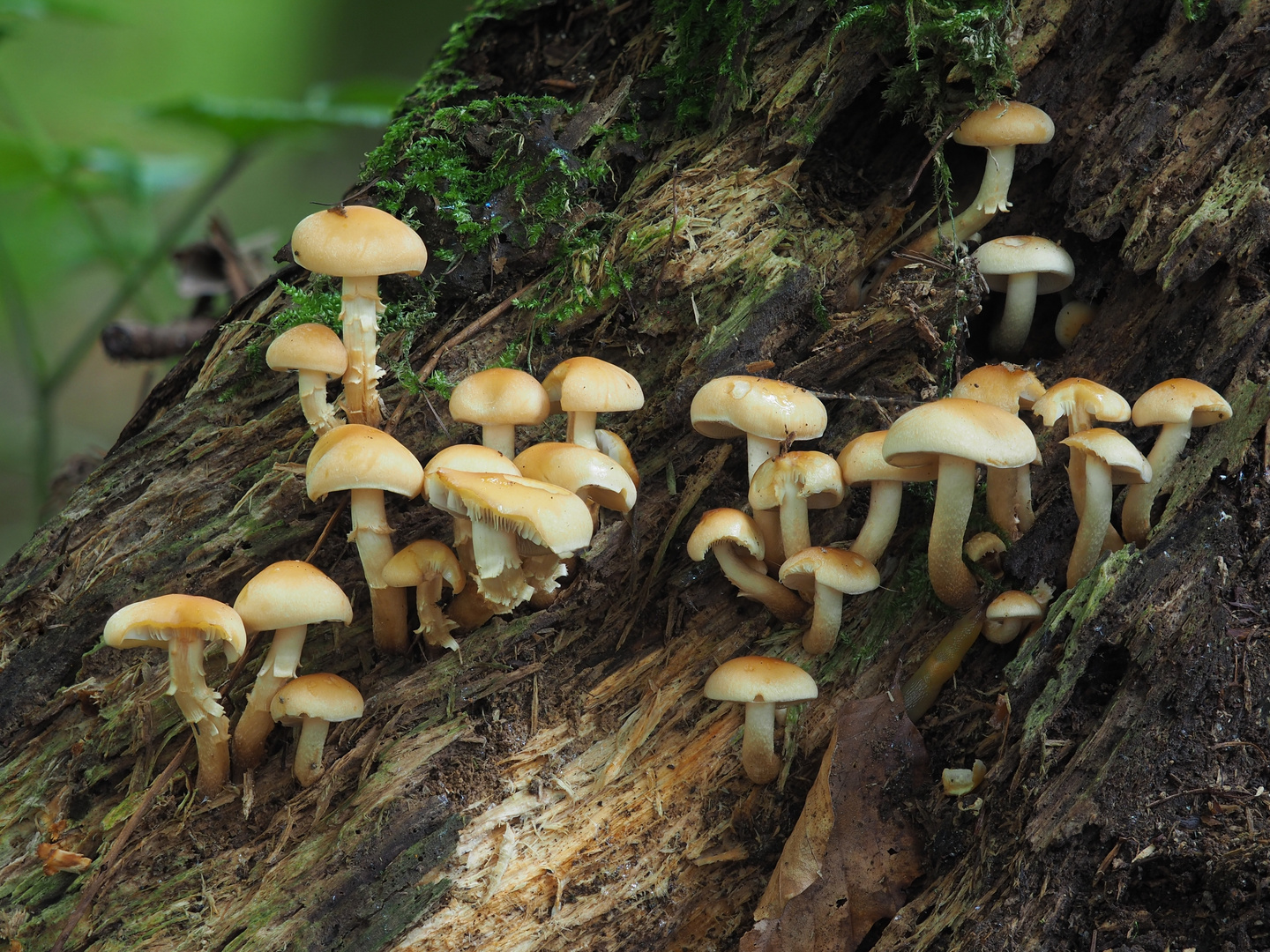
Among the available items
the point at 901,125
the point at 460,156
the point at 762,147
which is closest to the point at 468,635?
the point at 460,156

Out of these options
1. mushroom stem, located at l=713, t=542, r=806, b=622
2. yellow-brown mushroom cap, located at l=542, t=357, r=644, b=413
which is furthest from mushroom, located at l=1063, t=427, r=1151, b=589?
yellow-brown mushroom cap, located at l=542, t=357, r=644, b=413

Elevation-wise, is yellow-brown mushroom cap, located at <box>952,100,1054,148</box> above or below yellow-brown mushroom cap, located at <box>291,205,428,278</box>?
above

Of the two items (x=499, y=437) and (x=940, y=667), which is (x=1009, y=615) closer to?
(x=940, y=667)

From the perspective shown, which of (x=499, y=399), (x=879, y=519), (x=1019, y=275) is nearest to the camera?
(x=499, y=399)

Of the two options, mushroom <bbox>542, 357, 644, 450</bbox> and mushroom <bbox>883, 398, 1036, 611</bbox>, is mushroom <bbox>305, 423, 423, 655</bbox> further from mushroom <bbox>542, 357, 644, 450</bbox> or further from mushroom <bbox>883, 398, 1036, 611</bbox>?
mushroom <bbox>883, 398, 1036, 611</bbox>

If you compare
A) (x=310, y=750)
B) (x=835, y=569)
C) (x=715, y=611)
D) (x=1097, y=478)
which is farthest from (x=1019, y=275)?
(x=310, y=750)
